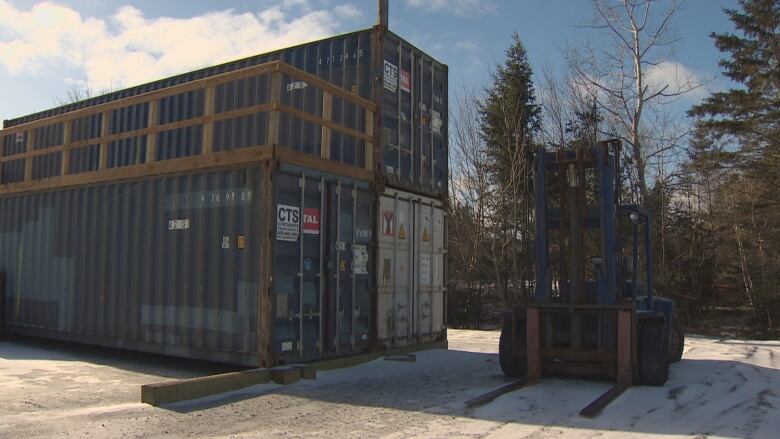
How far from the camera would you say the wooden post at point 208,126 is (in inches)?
347

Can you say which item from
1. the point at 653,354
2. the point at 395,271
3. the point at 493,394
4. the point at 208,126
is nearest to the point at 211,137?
the point at 208,126

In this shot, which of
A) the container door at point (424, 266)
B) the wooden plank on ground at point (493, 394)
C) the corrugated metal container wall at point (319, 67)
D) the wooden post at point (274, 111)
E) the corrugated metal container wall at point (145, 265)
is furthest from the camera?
the container door at point (424, 266)

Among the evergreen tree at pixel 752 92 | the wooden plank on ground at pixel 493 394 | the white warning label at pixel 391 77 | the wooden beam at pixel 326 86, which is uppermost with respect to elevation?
the evergreen tree at pixel 752 92

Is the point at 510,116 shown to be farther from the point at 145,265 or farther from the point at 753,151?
the point at 145,265

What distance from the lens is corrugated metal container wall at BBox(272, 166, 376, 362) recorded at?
27.0ft

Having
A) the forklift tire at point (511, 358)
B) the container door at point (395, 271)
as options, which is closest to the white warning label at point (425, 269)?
the container door at point (395, 271)

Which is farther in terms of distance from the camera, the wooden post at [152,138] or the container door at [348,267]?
the wooden post at [152,138]

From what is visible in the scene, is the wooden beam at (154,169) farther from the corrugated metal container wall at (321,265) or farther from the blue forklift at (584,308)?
the blue forklift at (584,308)

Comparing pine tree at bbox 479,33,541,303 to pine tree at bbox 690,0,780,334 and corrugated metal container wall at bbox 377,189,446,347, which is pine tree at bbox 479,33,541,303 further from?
corrugated metal container wall at bbox 377,189,446,347

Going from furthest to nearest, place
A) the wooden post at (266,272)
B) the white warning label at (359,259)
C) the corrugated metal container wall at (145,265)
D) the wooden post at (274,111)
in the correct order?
the white warning label at (359,259), the corrugated metal container wall at (145,265), the wooden post at (274,111), the wooden post at (266,272)

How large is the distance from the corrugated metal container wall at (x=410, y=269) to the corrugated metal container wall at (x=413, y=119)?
40 centimetres

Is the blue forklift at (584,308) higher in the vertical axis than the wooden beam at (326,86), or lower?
lower

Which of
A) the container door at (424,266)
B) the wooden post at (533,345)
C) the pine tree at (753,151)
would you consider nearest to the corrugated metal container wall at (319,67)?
the container door at (424,266)

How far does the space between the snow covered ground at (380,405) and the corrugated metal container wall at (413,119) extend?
11.3ft
